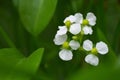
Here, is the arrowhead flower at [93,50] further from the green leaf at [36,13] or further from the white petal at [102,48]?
the green leaf at [36,13]

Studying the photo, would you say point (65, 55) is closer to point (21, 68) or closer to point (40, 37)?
point (21, 68)

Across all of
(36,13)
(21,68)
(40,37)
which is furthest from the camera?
(40,37)

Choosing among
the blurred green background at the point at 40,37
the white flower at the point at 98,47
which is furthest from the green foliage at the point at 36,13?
the white flower at the point at 98,47

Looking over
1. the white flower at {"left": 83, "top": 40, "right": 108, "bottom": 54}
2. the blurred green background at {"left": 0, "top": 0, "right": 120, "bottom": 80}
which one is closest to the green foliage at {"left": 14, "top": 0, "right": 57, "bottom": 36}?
the blurred green background at {"left": 0, "top": 0, "right": 120, "bottom": 80}

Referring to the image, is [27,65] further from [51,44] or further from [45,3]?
[51,44]

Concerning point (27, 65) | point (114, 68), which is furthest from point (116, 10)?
point (114, 68)

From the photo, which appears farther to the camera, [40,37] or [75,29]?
[40,37]

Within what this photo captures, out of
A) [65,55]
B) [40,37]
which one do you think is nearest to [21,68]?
[65,55]

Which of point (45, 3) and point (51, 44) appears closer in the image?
point (45, 3)
